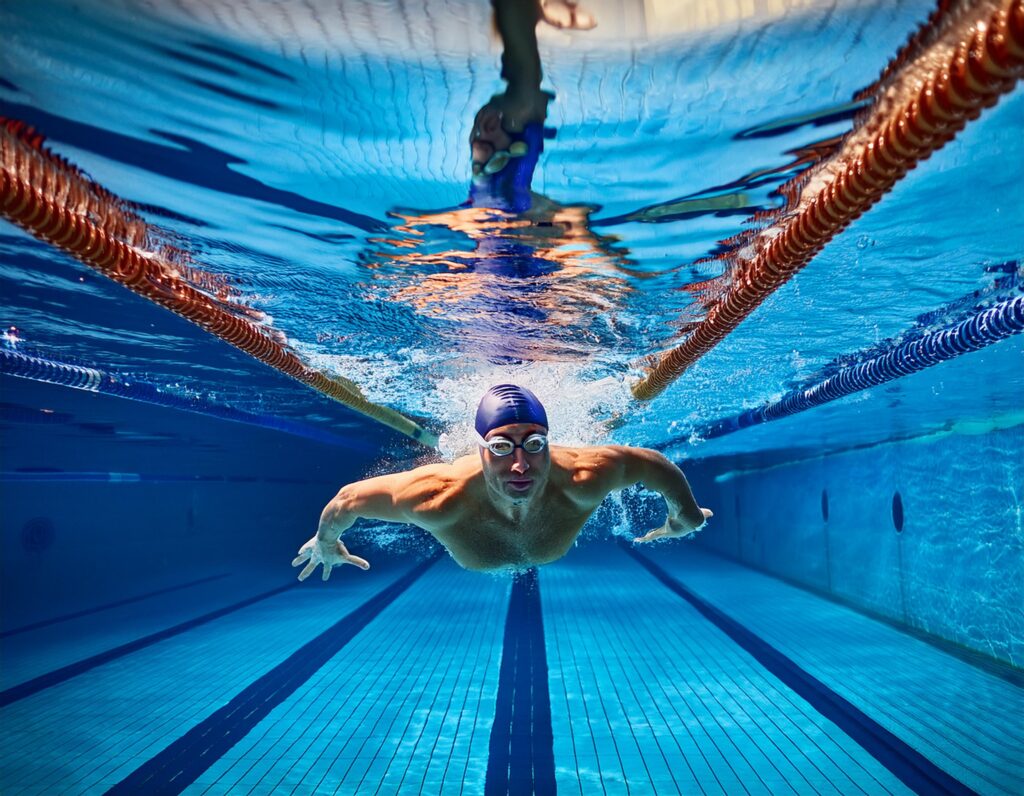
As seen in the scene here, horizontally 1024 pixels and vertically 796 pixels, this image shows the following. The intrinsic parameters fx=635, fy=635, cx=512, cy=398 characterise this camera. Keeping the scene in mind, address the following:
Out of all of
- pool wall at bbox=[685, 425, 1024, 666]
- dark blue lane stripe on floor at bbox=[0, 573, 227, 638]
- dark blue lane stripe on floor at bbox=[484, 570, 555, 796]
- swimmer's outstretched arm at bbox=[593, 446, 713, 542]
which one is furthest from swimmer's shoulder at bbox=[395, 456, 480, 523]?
dark blue lane stripe on floor at bbox=[0, 573, 227, 638]

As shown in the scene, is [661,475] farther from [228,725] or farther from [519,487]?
[228,725]

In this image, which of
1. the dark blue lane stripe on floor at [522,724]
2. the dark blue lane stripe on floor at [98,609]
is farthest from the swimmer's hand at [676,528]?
the dark blue lane stripe on floor at [98,609]

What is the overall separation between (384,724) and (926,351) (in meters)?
6.36

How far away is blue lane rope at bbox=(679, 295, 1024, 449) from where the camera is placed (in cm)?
473

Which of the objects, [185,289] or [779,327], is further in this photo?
[779,327]

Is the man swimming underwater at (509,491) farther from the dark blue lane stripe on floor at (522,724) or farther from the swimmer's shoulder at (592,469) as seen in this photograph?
the dark blue lane stripe on floor at (522,724)

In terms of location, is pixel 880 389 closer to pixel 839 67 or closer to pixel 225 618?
pixel 839 67

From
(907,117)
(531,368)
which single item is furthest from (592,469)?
(531,368)

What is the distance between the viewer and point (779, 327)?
733 centimetres

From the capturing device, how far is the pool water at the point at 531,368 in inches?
117

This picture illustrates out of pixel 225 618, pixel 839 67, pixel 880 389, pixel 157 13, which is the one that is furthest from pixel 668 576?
pixel 157 13

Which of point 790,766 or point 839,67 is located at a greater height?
point 839,67

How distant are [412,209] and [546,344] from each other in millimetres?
4036

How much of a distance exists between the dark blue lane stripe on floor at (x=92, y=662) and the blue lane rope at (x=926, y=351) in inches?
412
